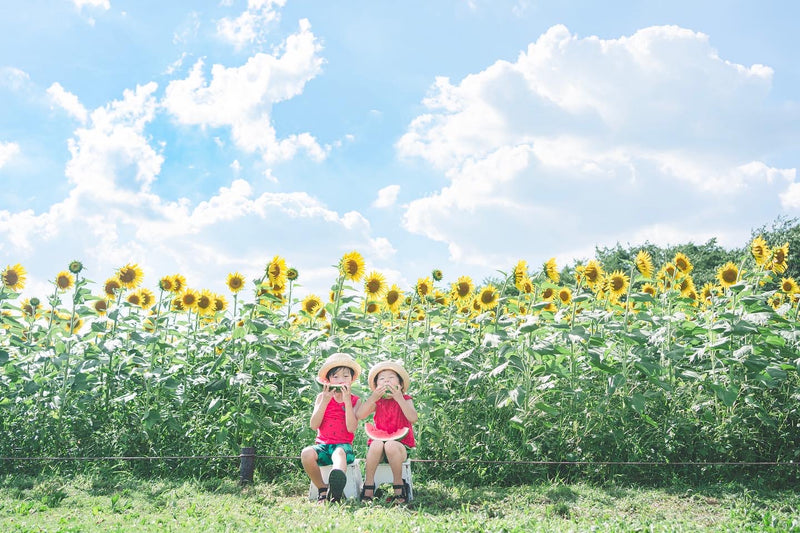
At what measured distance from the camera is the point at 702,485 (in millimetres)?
6051

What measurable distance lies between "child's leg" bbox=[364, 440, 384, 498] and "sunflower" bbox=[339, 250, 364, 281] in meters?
1.85

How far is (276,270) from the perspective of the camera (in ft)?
22.8

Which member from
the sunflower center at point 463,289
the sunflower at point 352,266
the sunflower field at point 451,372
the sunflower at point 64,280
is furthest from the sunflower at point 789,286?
the sunflower at point 64,280

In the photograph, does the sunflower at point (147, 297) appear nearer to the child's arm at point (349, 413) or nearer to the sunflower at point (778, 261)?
the child's arm at point (349, 413)

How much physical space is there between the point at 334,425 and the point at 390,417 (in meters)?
0.46

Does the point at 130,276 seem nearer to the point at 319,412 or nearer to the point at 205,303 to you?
the point at 205,303

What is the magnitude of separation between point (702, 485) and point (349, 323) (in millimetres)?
3379

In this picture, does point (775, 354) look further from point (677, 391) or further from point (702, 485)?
point (702, 485)

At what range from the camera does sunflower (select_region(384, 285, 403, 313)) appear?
7.14 meters

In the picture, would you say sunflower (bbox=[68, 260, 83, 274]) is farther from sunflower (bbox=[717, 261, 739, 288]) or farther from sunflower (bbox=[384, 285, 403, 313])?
sunflower (bbox=[717, 261, 739, 288])

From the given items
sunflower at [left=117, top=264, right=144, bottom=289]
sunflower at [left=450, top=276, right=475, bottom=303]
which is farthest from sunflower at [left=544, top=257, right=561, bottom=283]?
sunflower at [left=117, top=264, right=144, bottom=289]

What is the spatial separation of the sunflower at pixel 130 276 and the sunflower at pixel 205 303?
2.56 ft

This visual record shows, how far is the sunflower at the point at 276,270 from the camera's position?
6.91 meters

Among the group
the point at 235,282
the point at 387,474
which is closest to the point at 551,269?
the point at 387,474
